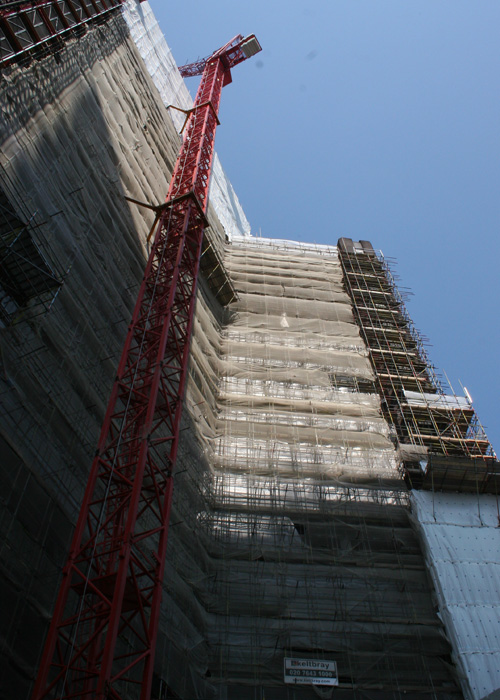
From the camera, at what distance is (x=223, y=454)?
1889 cm

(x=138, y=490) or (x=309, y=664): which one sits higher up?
(x=138, y=490)

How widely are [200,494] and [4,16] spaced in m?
12.8

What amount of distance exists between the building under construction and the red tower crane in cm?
43

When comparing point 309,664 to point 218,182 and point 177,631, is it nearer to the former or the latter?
point 177,631

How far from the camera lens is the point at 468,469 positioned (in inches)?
719

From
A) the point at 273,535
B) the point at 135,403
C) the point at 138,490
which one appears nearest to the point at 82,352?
the point at 135,403

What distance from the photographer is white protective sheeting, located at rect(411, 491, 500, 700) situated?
1455 centimetres

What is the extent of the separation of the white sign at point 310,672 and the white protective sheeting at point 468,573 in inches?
120

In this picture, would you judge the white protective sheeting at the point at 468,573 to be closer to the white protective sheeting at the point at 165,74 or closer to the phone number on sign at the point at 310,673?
the phone number on sign at the point at 310,673

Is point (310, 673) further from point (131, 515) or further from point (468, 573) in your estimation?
point (131, 515)

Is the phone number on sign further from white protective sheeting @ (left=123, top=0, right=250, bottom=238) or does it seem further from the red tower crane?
white protective sheeting @ (left=123, top=0, right=250, bottom=238)

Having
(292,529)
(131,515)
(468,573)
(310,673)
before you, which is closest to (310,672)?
(310,673)

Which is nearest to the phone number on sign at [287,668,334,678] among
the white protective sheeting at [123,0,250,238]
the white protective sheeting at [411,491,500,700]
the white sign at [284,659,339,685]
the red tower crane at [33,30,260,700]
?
the white sign at [284,659,339,685]

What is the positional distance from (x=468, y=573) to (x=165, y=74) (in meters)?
26.6
